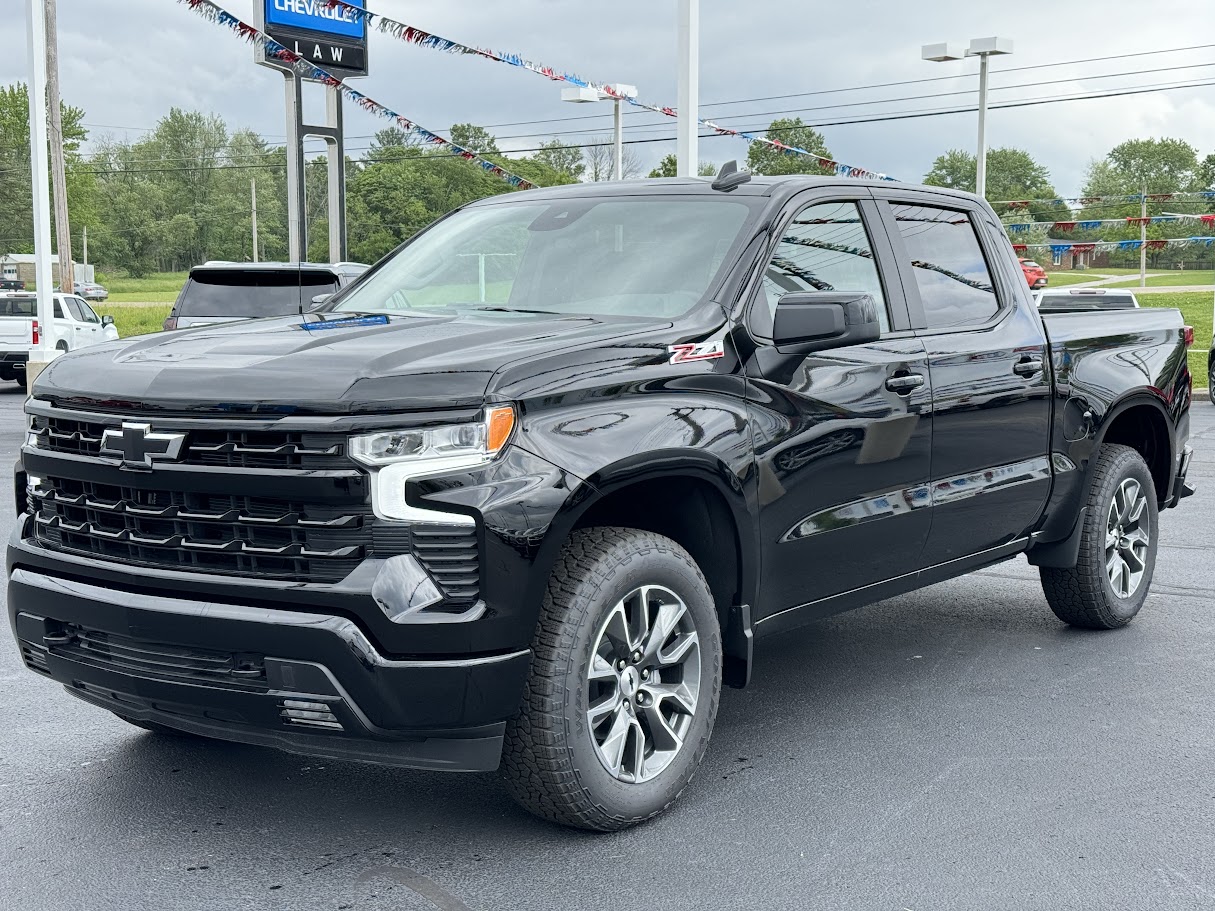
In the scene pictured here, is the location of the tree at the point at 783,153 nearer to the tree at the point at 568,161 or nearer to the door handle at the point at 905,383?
the tree at the point at 568,161

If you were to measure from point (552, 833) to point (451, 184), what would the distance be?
7917 cm

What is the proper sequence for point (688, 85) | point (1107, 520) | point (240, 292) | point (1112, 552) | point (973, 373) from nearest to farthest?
1. point (973, 373)
2. point (1107, 520)
3. point (1112, 552)
4. point (240, 292)
5. point (688, 85)

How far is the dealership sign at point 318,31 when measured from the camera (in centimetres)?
2302

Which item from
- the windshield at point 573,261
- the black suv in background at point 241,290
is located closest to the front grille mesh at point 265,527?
the windshield at point 573,261

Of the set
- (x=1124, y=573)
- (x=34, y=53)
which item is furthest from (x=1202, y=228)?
(x=1124, y=573)

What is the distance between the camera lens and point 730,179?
496 centimetres

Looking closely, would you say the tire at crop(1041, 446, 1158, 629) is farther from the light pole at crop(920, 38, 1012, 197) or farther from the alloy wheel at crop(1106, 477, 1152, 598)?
the light pole at crop(920, 38, 1012, 197)

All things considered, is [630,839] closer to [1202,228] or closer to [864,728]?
[864,728]

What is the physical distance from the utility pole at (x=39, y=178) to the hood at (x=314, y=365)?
57.5ft

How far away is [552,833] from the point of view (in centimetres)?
399

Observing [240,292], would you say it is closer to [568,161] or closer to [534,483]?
[534,483]

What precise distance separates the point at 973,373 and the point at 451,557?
2548mm

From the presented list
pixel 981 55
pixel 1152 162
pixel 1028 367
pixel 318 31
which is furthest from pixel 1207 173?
pixel 1028 367

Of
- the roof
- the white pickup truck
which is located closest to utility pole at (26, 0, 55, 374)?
the white pickup truck
